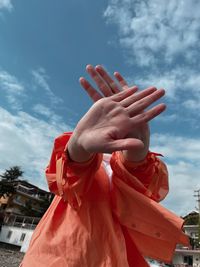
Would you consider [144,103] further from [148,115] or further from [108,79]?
[108,79]

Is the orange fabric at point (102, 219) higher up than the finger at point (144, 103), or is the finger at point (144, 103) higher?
the finger at point (144, 103)

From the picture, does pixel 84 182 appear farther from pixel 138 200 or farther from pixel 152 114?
pixel 152 114

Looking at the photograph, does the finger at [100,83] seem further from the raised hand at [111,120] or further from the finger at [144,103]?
the finger at [144,103]

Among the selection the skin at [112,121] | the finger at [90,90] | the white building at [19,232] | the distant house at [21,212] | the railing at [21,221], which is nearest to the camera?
the skin at [112,121]

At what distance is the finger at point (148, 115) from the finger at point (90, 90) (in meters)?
0.25

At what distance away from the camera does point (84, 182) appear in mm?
1149

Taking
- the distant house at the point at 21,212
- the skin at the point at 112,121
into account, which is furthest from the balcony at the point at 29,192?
the skin at the point at 112,121

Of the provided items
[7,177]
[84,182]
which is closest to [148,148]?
[84,182]

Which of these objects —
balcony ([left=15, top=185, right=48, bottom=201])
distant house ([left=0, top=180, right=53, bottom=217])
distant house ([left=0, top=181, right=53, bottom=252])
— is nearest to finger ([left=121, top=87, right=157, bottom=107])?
distant house ([left=0, top=181, right=53, bottom=252])

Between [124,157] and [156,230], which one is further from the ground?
[124,157]

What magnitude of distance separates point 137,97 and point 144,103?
5cm

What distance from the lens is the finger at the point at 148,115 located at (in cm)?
103

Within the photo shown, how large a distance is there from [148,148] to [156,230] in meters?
0.38

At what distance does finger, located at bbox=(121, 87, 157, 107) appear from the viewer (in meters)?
1.09
